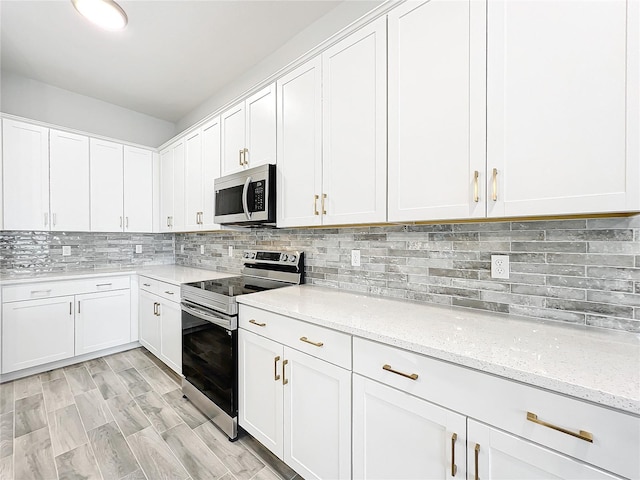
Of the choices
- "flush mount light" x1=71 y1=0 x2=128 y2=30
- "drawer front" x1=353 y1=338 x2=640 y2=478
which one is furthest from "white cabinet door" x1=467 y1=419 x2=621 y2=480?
"flush mount light" x1=71 y1=0 x2=128 y2=30

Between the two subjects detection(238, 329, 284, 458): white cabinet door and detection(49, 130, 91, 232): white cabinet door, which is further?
detection(49, 130, 91, 232): white cabinet door

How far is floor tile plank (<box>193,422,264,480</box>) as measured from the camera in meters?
1.57

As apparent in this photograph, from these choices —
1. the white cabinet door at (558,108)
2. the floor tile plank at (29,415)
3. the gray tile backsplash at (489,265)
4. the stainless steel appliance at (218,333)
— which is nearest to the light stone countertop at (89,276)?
the stainless steel appliance at (218,333)

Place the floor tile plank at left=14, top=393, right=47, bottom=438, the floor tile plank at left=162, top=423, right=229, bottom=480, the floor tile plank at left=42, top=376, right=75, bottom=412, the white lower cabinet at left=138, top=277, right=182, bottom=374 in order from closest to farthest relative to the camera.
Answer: the floor tile plank at left=162, top=423, right=229, bottom=480, the floor tile plank at left=14, top=393, right=47, bottom=438, the floor tile plank at left=42, top=376, right=75, bottom=412, the white lower cabinet at left=138, top=277, right=182, bottom=374

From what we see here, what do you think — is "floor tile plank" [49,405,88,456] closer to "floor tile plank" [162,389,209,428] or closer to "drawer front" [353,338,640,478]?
"floor tile plank" [162,389,209,428]

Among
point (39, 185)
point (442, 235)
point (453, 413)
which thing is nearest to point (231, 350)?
point (453, 413)

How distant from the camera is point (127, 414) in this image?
2051mm

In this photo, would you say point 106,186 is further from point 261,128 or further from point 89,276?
point 261,128

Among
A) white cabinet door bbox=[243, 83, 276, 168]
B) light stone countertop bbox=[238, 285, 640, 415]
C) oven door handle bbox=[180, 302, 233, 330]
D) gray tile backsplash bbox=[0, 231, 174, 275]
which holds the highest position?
white cabinet door bbox=[243, 83, 276, 168]

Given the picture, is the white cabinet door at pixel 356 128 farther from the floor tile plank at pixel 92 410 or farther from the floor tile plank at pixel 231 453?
the floor tile plank at pixel 92 410

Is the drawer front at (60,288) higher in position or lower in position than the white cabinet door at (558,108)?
lower

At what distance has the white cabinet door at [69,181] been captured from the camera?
9.44 ft

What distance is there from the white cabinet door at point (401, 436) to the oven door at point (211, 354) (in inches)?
35.4

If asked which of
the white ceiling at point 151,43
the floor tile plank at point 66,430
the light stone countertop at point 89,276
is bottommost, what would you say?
the floor tile plank at point 66,430
